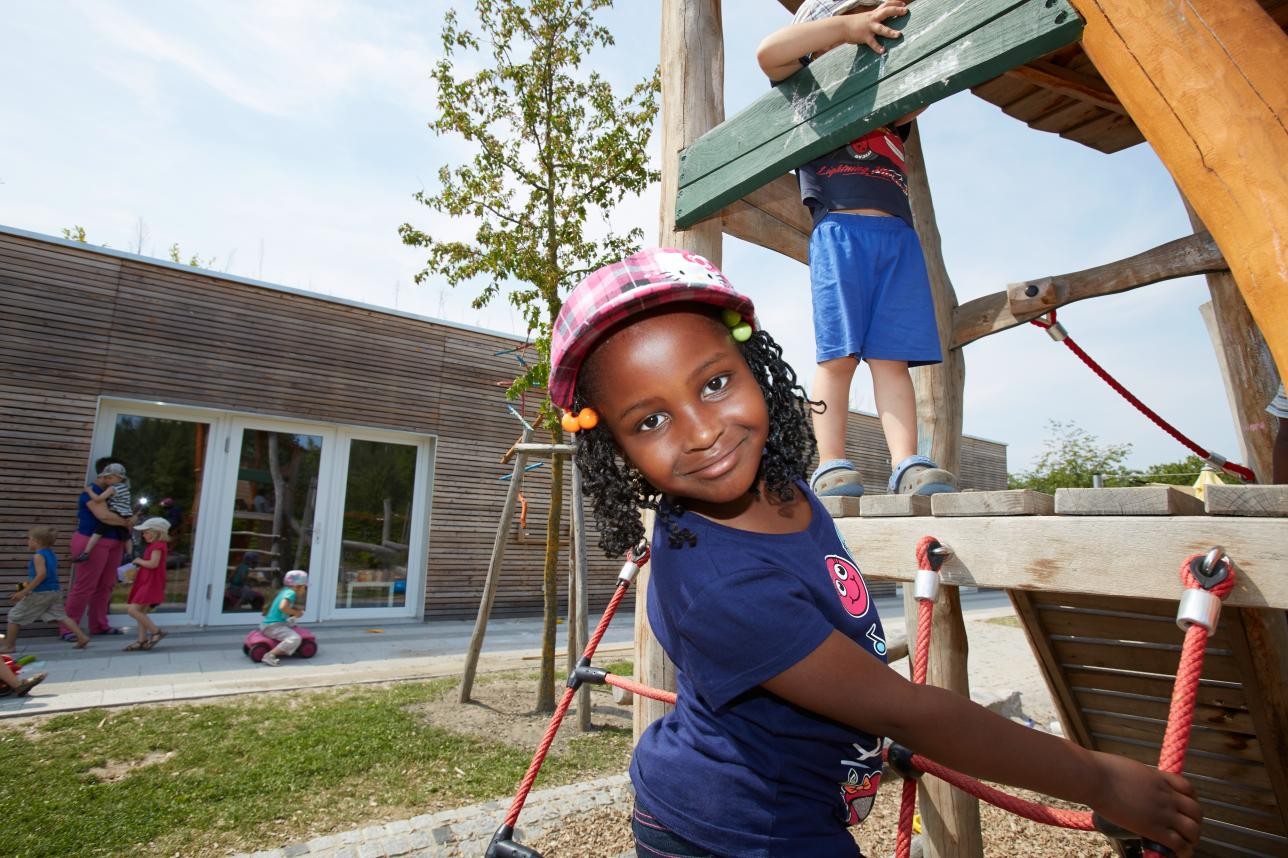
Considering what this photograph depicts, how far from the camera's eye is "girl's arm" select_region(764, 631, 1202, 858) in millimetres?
1177

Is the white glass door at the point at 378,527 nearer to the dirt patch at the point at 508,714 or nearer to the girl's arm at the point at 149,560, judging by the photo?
the girl's arm at the point at 149,560

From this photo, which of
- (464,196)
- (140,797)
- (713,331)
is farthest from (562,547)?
(713,331)

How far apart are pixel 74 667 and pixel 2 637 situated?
6.87 ft

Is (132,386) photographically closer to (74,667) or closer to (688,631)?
(74,667)

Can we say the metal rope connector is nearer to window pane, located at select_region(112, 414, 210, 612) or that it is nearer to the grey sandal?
the grey sandal

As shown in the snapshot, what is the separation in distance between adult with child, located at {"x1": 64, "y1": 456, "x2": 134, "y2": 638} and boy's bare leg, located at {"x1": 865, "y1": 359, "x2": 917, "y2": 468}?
9532mm

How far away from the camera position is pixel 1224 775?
2537 mm

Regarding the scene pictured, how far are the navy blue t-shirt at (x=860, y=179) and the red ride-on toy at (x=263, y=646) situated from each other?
780 centimetres

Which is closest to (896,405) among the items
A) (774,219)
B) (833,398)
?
(833,398)

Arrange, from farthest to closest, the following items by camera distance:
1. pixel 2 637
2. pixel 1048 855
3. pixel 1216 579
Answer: pixel 2 637
pixel 1048 855
pixel 1216 579

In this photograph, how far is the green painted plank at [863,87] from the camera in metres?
1.85

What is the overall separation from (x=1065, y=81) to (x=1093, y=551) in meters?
3.03

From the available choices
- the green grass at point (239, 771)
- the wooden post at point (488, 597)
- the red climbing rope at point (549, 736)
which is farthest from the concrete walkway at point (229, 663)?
the red climbing rope at point (549, 736)

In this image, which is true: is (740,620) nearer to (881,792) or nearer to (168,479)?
(881,792)
